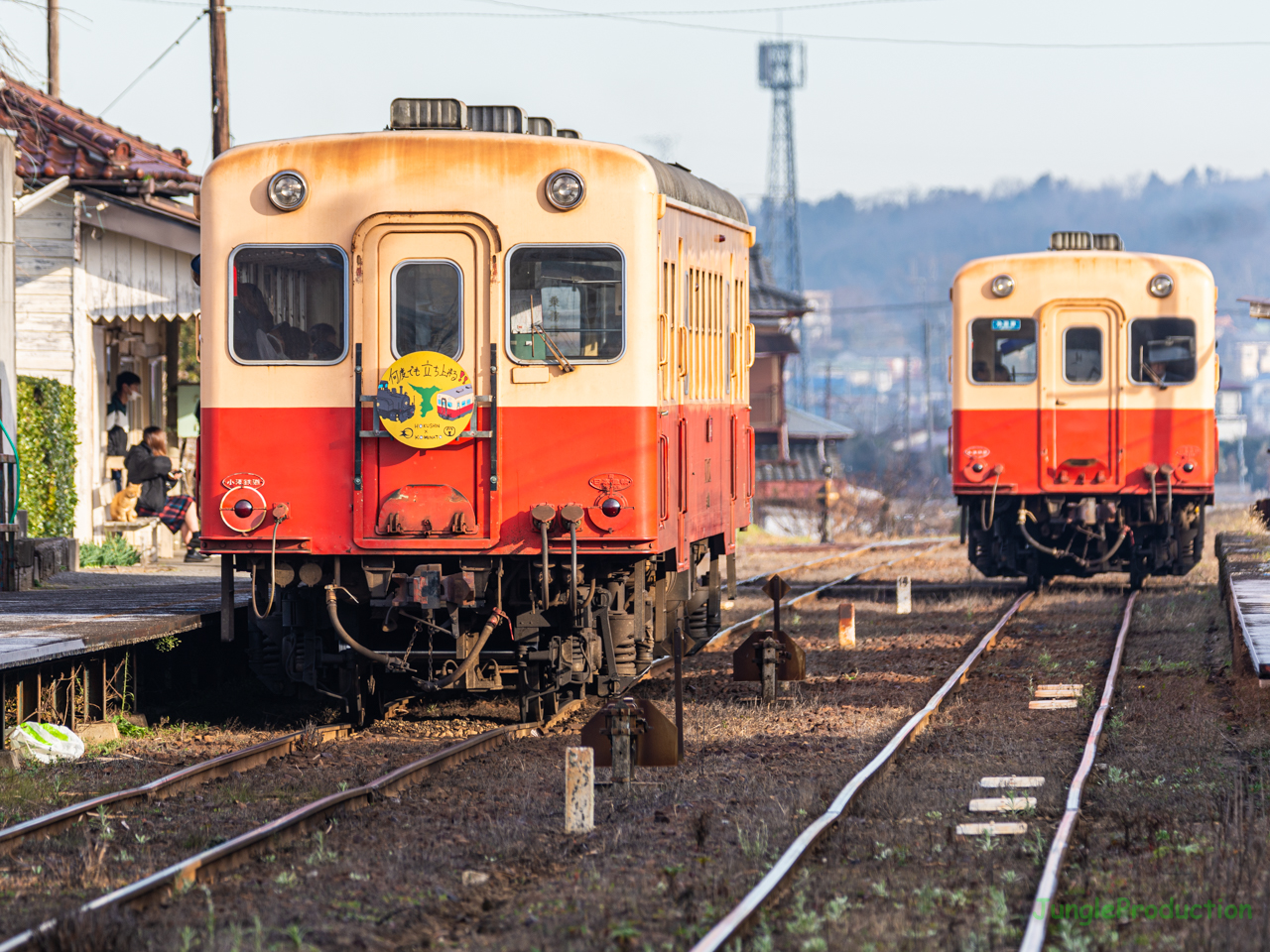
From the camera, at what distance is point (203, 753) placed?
9.63 meters

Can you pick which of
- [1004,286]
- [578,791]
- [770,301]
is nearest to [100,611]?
[578,791]

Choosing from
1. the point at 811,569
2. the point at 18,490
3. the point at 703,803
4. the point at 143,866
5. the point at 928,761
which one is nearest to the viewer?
the point at 143,866

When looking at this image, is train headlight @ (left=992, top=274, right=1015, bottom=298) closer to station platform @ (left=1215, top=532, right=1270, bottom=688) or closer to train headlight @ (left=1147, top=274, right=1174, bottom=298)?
train headlight @ (left=1147, top=274, right=1174, bottom=298)

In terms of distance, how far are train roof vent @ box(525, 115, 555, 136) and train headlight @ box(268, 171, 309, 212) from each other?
4.78ft

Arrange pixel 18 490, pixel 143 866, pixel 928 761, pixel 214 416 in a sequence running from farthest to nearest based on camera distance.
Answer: pixel 18 490
pixel 214 416
pixel 928 761
pixel 143 866

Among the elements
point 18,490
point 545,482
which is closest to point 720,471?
point 545,482

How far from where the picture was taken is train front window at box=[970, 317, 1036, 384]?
1741 cm

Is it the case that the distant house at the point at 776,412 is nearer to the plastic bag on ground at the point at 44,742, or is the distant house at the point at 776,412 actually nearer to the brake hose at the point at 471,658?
the brake hose at the point at 471,658

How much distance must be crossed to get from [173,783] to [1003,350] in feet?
36.8

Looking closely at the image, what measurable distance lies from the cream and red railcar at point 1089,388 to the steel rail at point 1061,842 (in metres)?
6.03

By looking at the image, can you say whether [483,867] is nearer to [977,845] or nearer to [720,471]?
[977,845]

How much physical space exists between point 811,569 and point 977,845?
16278 mm

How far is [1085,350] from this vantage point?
56.6ft

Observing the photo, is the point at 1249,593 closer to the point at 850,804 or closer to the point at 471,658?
the point at 471,658
